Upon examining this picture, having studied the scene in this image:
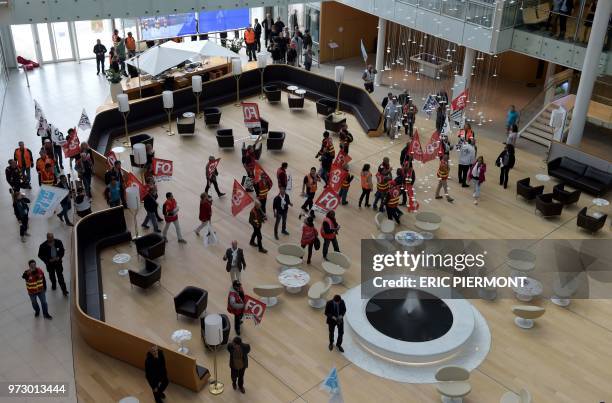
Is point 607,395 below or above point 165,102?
below

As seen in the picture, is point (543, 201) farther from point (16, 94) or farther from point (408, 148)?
point (16, 94)

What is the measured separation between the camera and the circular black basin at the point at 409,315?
1302 centimetres

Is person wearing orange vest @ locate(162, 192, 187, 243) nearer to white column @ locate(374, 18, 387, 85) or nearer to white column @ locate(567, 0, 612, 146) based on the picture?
white column @ locate(567, 0, 612, 146)

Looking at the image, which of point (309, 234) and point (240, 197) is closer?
point (309, 234)

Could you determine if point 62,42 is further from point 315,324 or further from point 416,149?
point 315,324

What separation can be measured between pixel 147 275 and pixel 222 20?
735 inches

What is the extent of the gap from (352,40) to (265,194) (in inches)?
634

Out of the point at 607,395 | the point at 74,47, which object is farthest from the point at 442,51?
the point at 607,395

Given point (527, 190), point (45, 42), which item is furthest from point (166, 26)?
point (527, 190)

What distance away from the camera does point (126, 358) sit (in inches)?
484

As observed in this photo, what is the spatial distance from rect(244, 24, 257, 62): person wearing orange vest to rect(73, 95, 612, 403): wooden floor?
32.9 ft

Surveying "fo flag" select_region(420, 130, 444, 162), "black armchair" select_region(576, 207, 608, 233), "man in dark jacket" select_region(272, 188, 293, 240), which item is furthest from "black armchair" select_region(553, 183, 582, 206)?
"man in dark jacket" select_region(272, 188, 293, 240)

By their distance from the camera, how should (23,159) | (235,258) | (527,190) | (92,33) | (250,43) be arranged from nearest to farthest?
(235,258) < (23,159) < (527,190) < (250,43) < (92,33)

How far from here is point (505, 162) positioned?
18406 mm
